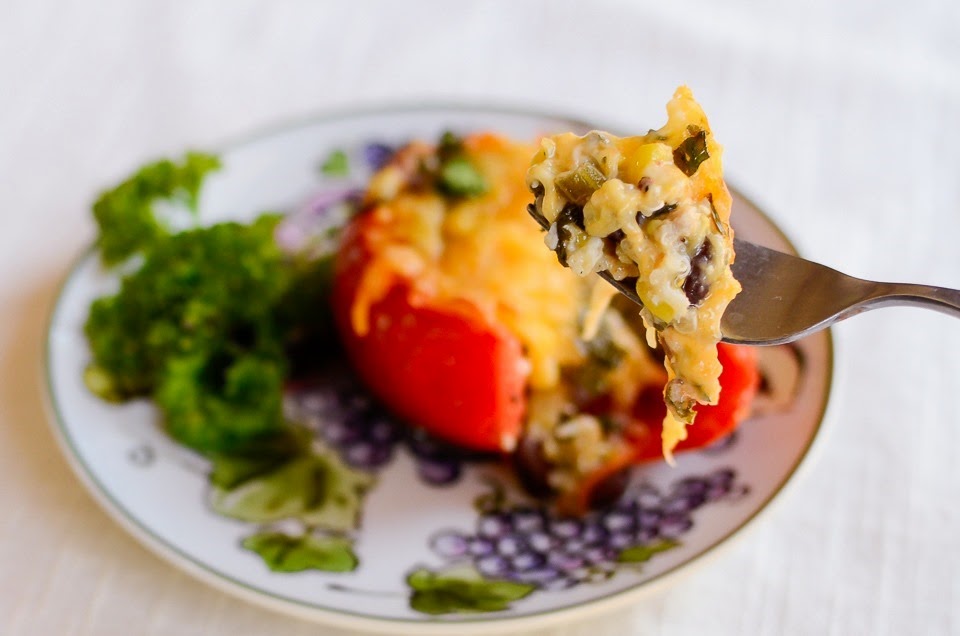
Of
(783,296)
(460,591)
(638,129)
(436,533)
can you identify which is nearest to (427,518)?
(436,533)

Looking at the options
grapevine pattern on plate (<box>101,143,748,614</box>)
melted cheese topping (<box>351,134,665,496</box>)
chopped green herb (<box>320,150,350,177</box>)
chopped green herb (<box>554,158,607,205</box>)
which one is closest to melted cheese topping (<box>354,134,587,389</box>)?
melted cheese topping (<box>351,134,665,496</box>)

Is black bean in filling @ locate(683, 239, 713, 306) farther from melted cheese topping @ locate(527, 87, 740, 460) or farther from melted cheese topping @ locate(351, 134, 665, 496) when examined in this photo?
melted cheese topping @ locate(351, 134, 665, 496)

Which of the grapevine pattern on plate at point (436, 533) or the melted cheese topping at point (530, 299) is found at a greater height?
the melted cheese topping at point (530, 299)

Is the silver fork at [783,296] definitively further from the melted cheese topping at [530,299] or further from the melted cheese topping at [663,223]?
the melted cheese topping at [530,299]

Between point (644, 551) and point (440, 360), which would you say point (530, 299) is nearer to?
point (440, 360)

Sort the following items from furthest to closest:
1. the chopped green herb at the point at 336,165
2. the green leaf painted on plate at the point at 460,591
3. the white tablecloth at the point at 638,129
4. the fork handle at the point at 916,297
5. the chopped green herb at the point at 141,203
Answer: the chopped green herb at the point at 336,165, the chopped green herb at the point at 141,203, the white tablecloth at the point at 638,129, the green leaf painted on plate at the point at 460,591, the fork handle at the point at 916,297

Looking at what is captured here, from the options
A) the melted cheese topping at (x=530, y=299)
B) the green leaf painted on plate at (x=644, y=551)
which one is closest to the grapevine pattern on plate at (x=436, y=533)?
the green leaf painted on plate at (x=644, y=551)

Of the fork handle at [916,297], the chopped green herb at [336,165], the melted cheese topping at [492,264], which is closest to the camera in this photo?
the fork handle at [916,297]
